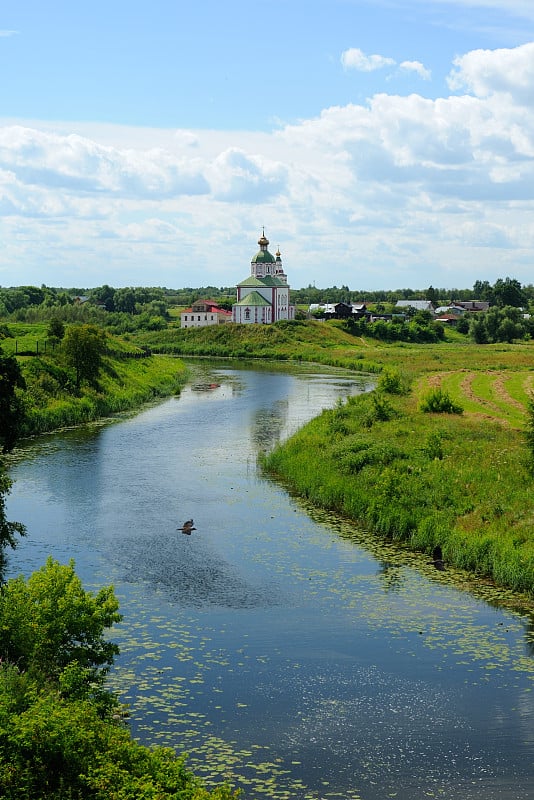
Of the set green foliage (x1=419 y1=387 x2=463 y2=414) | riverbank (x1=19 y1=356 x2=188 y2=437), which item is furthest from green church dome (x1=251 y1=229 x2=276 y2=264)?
green foliage (x1=419 y1=387 x2=463 y2=414)

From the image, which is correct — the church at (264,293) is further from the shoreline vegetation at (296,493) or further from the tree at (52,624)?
the tree at (52,624)

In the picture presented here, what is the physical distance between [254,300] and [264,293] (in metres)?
4.47

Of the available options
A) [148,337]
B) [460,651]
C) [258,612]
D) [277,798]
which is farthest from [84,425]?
[148,337]

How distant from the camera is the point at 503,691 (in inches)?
867

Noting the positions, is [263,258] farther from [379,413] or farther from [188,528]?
[188,528]

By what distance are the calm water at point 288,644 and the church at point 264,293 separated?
4643 inches

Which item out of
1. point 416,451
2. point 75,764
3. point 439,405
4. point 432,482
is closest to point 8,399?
point 432,482

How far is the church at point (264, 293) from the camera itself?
161m

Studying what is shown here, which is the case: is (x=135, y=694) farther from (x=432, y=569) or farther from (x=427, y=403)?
(x=427, y=403)

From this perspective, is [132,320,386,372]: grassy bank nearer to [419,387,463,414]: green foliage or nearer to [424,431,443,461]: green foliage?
[419,387,463,414]: green foliage

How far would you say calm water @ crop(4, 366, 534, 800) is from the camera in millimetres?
18734

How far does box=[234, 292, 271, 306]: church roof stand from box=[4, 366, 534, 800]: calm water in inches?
4663

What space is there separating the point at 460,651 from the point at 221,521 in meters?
14.5

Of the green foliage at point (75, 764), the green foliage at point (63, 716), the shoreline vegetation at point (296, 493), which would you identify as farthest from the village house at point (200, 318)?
the green foliage at point (75, 764)
